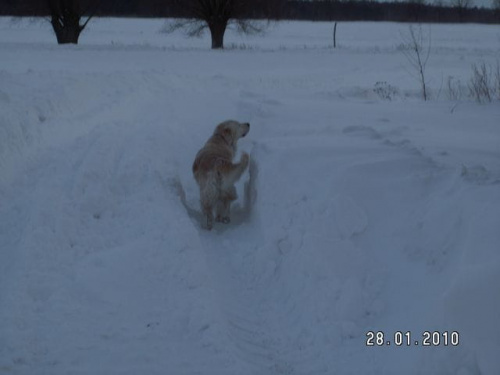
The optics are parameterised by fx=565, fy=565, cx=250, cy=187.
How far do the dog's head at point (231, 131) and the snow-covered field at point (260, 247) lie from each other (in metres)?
0.45

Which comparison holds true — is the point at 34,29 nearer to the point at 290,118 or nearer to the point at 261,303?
the point at 290,118

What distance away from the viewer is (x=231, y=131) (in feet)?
25.7

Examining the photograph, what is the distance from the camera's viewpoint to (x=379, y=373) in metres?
3.60

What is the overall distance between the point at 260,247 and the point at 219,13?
28.3 meters

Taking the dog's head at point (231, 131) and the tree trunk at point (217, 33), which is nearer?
the dog's head at point (231, 131)

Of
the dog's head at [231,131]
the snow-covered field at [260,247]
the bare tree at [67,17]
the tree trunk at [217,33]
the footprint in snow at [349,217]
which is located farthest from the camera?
the tree trunk at [217,33]

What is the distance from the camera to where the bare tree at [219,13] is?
31719 mm

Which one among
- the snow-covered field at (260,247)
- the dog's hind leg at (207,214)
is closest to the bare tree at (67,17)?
the snow-covered field at (260,247)

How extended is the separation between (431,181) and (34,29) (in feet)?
162

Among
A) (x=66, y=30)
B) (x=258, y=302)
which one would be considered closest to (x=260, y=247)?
(x=258, y=302)

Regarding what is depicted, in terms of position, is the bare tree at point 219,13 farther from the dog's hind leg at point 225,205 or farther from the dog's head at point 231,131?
the dog's hind leg at point 225,205

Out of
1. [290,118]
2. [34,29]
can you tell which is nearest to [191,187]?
[290,118]

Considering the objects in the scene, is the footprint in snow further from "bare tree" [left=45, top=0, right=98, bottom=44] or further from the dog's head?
"bare tree" [left=45, top=0, right=98, bottom=44]

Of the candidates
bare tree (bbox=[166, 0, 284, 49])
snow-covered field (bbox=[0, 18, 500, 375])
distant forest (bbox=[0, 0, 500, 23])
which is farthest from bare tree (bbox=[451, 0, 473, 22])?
snow-covered field (bbox=[0, 18, 500, 375])
